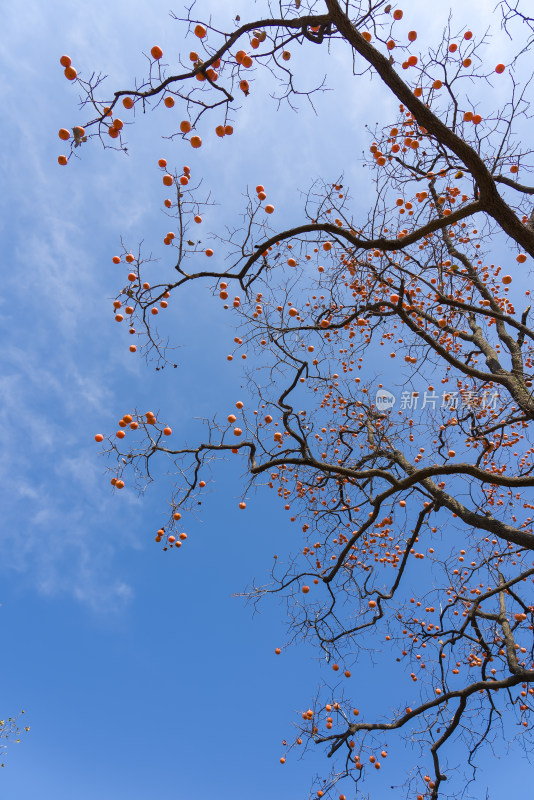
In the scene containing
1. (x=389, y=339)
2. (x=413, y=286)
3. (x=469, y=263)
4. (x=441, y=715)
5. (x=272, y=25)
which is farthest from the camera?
(x=389, y=339)

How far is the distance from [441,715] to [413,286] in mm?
4832

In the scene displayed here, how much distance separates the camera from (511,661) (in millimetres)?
4934

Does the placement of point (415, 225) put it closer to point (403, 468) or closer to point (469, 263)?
point (469, 263)

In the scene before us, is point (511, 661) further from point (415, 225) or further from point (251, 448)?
point (415, 225)

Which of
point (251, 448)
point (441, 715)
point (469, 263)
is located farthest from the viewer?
point (469, 263)

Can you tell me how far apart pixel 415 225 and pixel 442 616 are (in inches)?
180

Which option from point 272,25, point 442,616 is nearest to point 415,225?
point 272,25

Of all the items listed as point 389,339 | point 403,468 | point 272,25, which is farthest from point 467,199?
point 403,468

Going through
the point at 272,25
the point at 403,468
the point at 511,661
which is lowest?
the point at 511,661

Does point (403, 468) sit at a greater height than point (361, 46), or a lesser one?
lesser

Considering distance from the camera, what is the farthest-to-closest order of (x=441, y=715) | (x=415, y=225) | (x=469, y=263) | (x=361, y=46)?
(x=469, y=263)
(x=441, y=715)
(x=415, y=225)
(x=361, y=46)

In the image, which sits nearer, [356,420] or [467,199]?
[467,199]

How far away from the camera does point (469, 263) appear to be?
617 cm

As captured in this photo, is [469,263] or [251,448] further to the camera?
[469,263]
